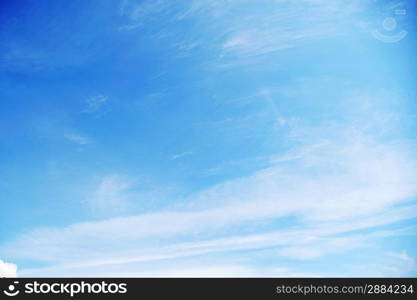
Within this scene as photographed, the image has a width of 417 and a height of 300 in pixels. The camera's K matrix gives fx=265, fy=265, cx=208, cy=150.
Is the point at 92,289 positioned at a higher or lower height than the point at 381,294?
higher

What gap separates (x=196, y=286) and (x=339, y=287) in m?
4.28

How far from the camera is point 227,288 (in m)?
7.56

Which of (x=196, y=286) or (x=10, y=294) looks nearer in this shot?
(x=196, y=286)

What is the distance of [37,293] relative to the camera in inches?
311

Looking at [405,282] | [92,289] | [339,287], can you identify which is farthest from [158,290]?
[405,282]

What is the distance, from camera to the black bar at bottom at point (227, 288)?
7613mm

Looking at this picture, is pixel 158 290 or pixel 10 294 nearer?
pixel 158 290

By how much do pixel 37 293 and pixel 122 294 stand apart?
102 inches

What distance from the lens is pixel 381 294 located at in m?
7.93

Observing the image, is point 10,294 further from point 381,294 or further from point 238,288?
point 381,294

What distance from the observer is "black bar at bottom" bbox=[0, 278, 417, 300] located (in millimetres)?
7613

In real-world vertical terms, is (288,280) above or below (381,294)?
above

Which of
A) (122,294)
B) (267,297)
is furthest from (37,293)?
(267,297)

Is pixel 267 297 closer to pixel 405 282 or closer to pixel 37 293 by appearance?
pixel 405 282
